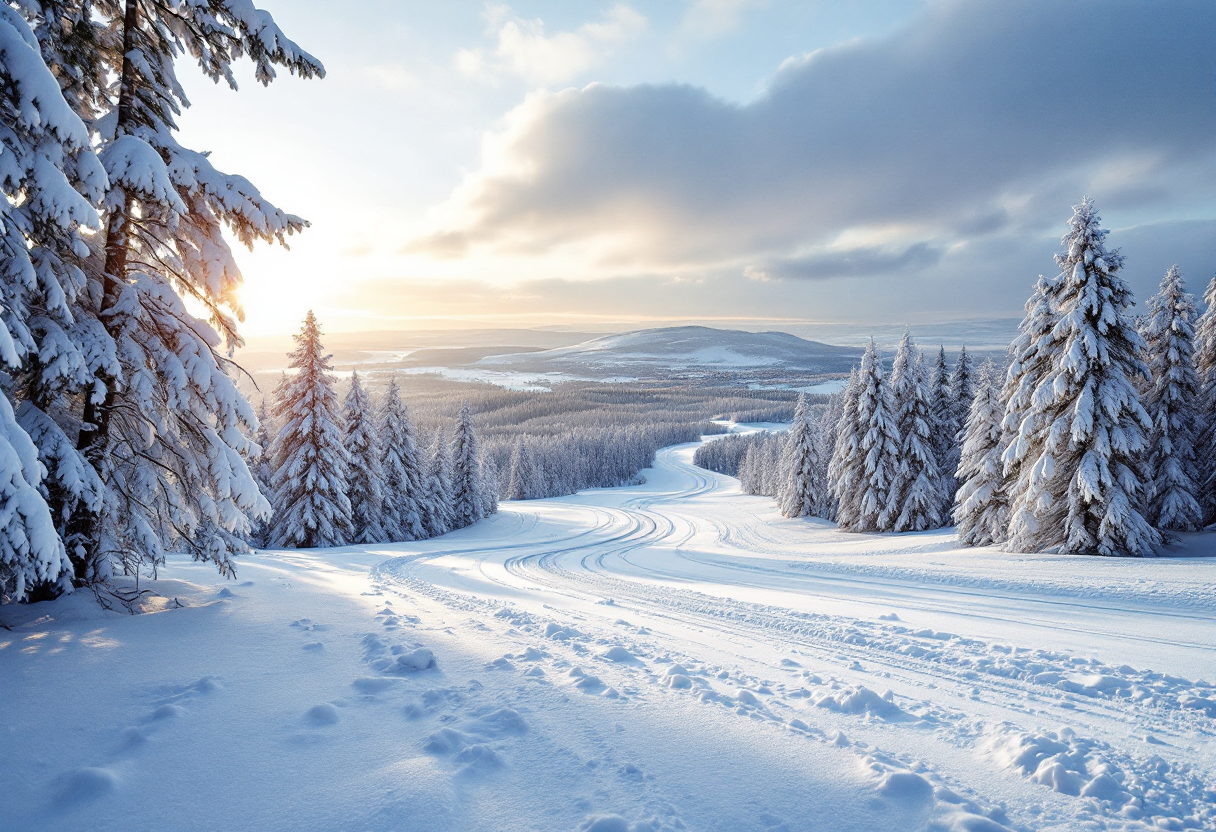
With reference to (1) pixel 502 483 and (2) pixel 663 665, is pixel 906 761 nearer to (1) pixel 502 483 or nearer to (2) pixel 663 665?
(2) pixel 663 665

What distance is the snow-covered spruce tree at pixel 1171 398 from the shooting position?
795 inches

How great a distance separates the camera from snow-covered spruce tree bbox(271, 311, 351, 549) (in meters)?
25.5

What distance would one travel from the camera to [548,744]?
3746mm

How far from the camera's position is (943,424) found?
1280 inches

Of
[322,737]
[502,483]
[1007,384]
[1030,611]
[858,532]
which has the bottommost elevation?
[502,483]

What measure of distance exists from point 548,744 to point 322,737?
5.23 feet

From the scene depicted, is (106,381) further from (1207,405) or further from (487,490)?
(487,490)

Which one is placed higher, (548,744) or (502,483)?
(548,744)

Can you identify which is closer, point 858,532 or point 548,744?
point 548,744

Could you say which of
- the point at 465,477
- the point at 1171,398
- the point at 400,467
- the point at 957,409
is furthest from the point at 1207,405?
the point at 465,477

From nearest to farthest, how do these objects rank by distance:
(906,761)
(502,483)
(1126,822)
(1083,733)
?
(1126,822)
(906,761)
(1083,733)
(502,483)

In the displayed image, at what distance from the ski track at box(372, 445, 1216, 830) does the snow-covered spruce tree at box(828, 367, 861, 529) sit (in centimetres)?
1888

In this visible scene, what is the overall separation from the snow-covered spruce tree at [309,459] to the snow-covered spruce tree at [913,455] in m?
29.5

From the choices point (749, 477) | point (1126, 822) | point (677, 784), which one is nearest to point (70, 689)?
point (677, 784)
